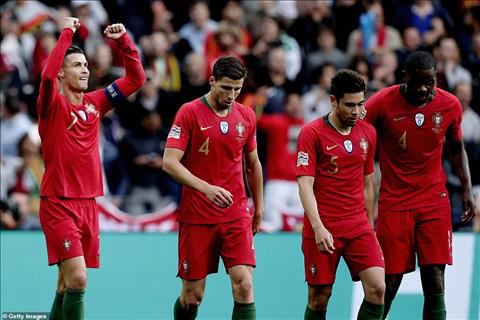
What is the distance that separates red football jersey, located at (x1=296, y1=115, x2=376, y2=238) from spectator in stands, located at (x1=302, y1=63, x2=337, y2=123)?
5.57 m

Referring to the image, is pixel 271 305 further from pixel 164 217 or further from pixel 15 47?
pixel 15 47

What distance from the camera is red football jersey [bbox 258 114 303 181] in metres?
13.5

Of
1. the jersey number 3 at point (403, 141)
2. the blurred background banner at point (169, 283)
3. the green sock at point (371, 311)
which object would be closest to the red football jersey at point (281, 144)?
the blurred background banner at point (169, 283)

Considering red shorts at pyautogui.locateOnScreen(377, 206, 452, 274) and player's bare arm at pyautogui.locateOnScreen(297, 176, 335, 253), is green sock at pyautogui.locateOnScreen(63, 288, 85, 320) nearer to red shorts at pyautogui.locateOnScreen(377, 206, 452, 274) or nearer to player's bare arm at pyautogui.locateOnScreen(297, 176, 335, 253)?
player's bare arm at pyautogui.locateOnScreen(297, 176, 335, 253)

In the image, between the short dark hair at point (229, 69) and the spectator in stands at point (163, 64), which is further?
the spectator in stands at point (163, 64)

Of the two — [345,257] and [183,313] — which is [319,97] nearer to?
[345,257]

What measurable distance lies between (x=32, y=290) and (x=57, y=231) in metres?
2.40

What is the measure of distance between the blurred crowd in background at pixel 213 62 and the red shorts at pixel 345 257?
4.00 m

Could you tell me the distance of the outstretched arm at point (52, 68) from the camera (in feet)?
27.4

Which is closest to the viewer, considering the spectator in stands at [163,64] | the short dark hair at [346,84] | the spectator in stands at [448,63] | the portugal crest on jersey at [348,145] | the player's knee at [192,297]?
the short dark hair at [346,84]

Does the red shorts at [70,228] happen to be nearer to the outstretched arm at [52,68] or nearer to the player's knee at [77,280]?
the player's knee at [77,280]

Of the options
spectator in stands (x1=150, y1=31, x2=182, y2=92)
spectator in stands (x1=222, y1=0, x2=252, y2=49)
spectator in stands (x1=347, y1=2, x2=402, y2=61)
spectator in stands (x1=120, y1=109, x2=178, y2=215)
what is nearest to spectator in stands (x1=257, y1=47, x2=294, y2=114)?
spectator in stands (x1=222, y1=0, x2=252, y2=49)

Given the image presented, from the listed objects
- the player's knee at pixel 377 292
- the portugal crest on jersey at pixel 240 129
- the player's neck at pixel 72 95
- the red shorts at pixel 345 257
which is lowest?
the player's knee at pixel 377 292

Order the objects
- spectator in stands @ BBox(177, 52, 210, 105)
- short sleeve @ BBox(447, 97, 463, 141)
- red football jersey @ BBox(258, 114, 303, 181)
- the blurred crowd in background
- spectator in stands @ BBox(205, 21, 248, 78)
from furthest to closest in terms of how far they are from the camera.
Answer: spectator in stands @ BBox(205, 21, 248, 78) < spectator in stands @ BBox(177, 52, 210, 105) < red football jersey @ BBox(258, 114, 303, 181) < the blurred crowd in background < short sleeve @ BBox(447, 97, 463, 141)
